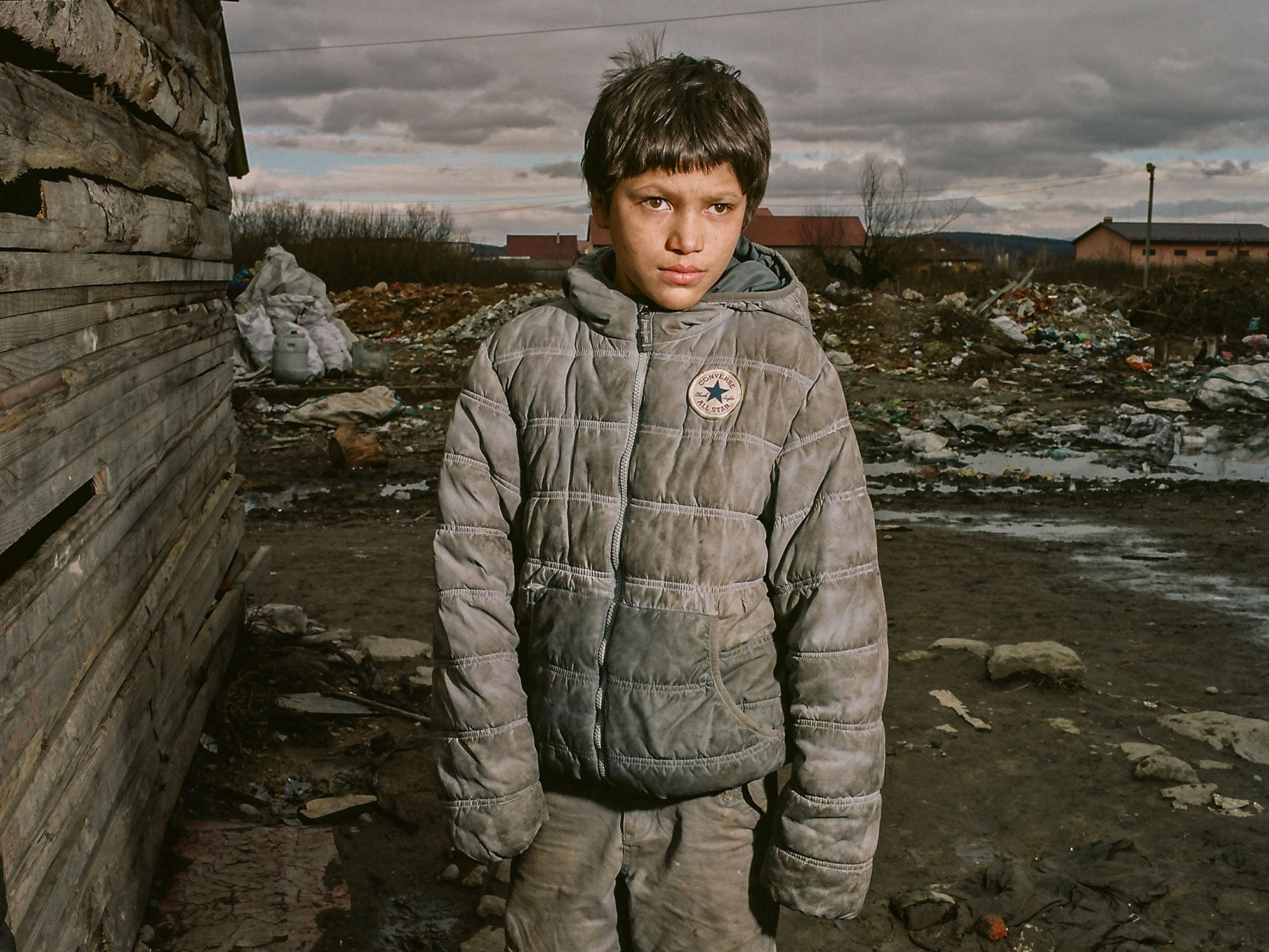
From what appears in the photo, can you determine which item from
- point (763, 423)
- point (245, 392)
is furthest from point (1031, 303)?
point (763, 423)

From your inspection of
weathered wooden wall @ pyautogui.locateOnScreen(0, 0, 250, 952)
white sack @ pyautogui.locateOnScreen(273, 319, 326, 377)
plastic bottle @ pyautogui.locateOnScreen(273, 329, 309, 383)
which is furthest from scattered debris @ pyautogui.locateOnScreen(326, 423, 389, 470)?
weathered wooden wall @ pyautogui.locateOnScreen(0, 0, 250, 952)

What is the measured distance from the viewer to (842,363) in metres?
15.5

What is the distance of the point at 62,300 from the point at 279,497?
6.32 metres

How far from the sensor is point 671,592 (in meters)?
1.67

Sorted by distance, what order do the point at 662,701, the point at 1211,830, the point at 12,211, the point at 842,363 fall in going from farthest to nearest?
the point at 842,363, the point at 1211,830, the point at 12,211, the point at 662,701

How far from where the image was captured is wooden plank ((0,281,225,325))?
195cm

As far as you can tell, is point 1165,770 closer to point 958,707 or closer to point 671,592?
point 958,707

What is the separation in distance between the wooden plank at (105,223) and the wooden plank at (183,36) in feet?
1.63

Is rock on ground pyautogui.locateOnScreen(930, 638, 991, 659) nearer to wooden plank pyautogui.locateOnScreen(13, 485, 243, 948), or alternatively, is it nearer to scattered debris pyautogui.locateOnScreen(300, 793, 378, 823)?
scattered debris pyautogui.locateOnScreen(300, 793, 378, 823)

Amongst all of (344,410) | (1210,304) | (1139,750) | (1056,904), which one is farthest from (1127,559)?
(1210,304)

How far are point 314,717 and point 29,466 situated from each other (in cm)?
233

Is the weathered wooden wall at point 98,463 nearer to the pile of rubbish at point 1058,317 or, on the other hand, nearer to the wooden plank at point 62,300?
the wooden plank at point 62,300

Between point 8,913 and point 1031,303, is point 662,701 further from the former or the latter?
point 1031,303

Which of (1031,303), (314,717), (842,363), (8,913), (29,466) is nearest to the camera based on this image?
(8,913)
